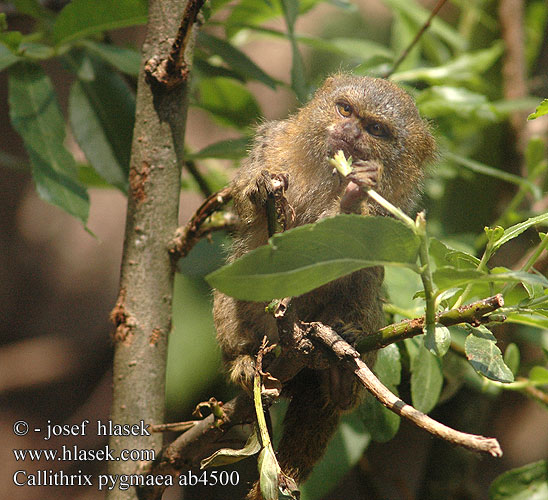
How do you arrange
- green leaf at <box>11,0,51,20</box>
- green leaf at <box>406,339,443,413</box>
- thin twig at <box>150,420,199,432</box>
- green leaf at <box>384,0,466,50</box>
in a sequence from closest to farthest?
thin twig at <box>150,420,199,432</box>, green leaf at <box>406,339,443,413</box>, green leaf at <box>11,0,51,20</box>, green leaf at <box>384,0,466,50</box>

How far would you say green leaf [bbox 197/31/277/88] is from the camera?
6.56ft

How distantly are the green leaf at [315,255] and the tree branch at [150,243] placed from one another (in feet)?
2.13

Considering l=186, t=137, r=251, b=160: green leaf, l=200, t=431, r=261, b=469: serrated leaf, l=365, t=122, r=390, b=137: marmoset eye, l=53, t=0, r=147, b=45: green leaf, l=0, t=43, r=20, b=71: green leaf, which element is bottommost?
l=200, t=431, r=261, b=469: serrated leaf

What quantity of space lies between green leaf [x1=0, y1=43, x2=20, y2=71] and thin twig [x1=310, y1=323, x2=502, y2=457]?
45.1 inches

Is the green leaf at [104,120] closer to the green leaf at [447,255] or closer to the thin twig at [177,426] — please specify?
the thin twig at [177,426]

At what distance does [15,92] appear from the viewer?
5.98 ft

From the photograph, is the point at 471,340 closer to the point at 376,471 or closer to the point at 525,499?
the point at 525,499

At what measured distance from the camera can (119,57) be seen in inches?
74.6

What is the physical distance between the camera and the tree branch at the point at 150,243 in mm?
1529

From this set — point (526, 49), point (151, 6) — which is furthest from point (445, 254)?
point (526, 49)

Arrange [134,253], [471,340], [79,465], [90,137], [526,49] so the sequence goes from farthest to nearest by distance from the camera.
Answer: [79,465] < [526,49] < [90,137] < [134,253] < [471,340]

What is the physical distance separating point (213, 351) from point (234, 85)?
1.07 metres

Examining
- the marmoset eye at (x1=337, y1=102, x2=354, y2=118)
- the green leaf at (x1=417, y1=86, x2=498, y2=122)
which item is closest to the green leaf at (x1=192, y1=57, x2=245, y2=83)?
the marmoset eye at (x1=337, y1=102, x2=354, y2=118)

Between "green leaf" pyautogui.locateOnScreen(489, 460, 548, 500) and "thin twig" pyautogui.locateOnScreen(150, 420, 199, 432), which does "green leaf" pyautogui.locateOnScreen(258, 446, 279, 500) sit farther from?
"green leaf" pyautogui.locateOnScreen(489, 460, 548, 500)
